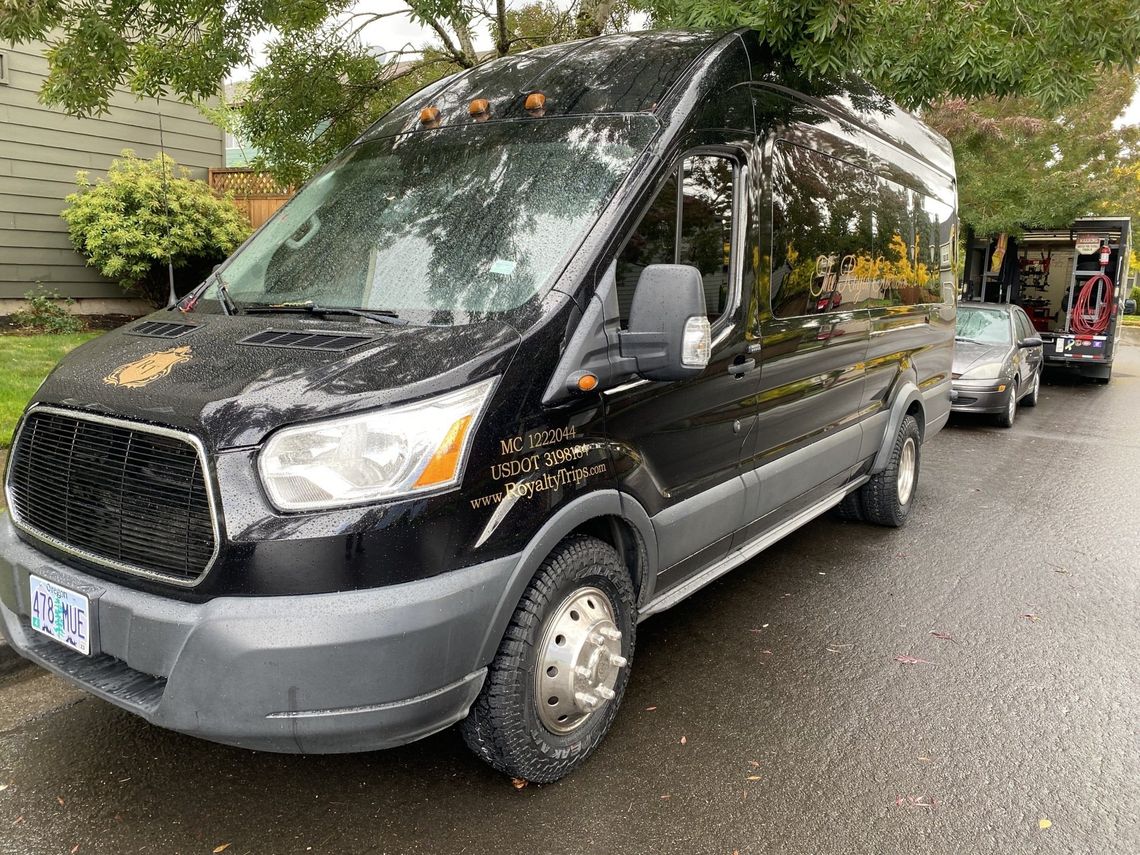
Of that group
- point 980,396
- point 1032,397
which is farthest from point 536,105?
point 1032,397

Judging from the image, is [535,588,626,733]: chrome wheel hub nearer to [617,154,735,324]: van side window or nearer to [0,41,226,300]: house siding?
[617,154,735,324]: van side window

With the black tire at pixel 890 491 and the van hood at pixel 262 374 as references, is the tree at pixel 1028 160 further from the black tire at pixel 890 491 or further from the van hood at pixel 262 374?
the van hood at pixel 262 374

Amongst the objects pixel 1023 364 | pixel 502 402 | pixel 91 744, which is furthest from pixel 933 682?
pixel 1023 364

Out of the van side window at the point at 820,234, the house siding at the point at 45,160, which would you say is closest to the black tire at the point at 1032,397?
the van side window at the point at 820,234

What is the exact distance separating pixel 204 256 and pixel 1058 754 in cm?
1202

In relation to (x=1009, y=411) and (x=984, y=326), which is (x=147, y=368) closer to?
(x=1009, y=411)

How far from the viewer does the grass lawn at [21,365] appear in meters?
6.63

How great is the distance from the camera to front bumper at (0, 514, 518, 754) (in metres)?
2.34

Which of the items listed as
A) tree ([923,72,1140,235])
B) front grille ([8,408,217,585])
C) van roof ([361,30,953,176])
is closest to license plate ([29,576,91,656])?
front grille ([8,408,217,585])

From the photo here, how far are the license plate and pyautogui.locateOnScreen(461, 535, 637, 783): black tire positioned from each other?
3.88ft

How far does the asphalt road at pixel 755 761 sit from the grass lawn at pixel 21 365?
3.73 m

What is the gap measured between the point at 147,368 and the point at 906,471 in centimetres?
539

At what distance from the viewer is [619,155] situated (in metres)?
3.21

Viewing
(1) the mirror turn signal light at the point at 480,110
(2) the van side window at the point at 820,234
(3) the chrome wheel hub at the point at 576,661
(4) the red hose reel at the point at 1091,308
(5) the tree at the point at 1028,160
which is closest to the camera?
(3) the chrome wheel hub at the point at 576,661
